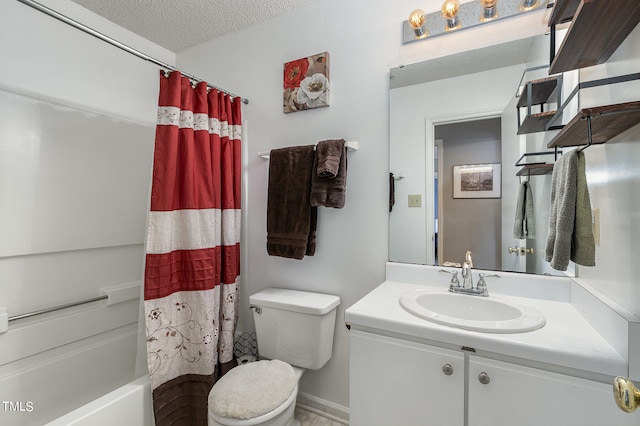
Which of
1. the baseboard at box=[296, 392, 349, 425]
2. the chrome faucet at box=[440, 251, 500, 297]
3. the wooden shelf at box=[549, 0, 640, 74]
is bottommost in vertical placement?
the baseboard at box=[296, 392, 349, 425]

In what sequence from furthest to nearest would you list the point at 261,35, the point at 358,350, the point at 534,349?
the point at 261,35 < the point at 358,350 < the point at 534,349

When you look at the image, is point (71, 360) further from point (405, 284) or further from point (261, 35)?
point (261, 35)

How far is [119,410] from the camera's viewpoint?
1238 mm

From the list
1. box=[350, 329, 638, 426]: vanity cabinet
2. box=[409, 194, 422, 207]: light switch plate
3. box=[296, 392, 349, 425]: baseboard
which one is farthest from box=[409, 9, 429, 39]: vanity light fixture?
box=[296, 392, 349, 425]: baseboard

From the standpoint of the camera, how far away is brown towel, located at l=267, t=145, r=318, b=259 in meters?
1.57

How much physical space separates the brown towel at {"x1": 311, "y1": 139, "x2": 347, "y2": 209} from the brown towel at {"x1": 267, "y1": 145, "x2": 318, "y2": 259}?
0.28 feet

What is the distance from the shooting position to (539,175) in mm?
1235

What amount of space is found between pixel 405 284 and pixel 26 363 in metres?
1.94

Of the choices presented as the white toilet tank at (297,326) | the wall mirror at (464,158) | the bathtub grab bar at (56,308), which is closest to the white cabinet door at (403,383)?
the white toilet tank at (297,326)

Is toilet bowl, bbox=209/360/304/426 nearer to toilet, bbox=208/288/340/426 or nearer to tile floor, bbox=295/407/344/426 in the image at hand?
toilet, bbox=208/288/340/426

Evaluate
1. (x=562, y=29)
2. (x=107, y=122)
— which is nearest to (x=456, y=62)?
(x=562, y=29)

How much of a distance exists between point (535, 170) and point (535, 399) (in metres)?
0.88

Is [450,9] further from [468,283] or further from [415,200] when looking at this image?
[468,283]

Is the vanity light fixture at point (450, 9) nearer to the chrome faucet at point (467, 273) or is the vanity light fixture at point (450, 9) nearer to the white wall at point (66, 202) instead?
the chrome faucet at point (467, 273)
